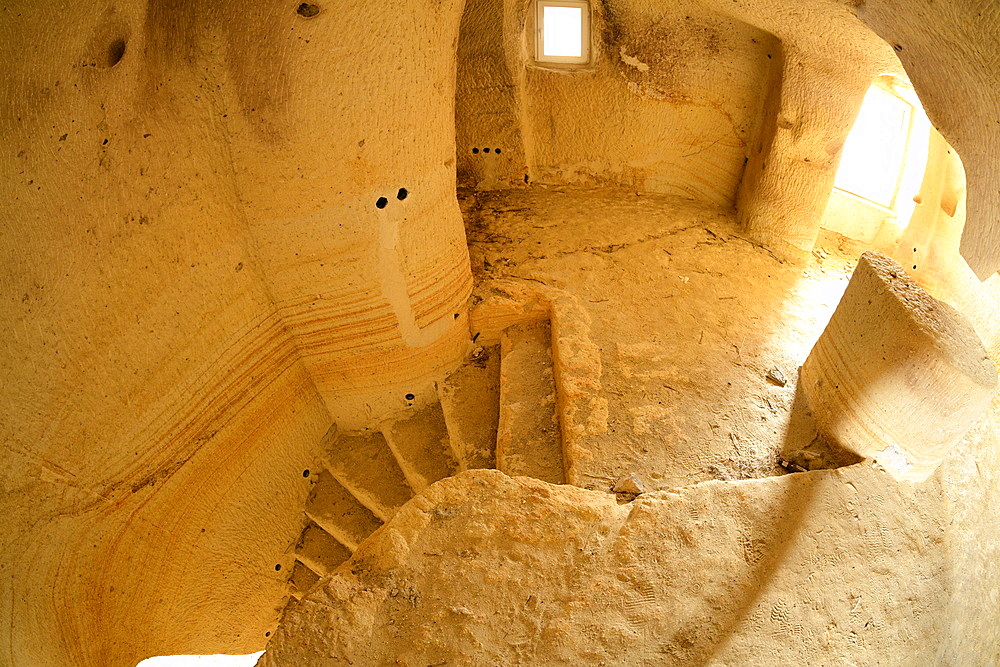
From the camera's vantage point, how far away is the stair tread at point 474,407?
3.39 metres

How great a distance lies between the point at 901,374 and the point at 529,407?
1508mm

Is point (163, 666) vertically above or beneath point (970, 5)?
beneath

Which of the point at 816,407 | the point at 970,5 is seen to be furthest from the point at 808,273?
the point at 970,5

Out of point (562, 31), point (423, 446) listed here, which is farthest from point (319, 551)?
point (562, 31)

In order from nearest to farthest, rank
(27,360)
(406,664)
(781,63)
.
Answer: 1. (406,664)
2. (27,360)
3. (781,63)

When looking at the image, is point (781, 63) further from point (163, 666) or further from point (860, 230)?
point (163, 666)

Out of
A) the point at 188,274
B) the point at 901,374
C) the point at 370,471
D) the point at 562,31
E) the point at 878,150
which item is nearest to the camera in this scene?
A: the point at 901,374

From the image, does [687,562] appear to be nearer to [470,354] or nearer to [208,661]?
[470,354]

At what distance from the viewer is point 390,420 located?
147 inches

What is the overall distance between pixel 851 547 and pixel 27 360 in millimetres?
2768

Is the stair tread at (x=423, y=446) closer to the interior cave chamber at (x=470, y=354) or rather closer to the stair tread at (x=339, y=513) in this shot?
the interior cave chamber at (x=470, y=354)

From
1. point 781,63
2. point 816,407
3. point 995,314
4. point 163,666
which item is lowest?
point 163,666

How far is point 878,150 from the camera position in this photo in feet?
16.0

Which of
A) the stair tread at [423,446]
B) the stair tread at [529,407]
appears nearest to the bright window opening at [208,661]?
the stair tread at [423,446]
